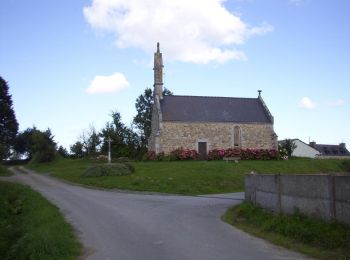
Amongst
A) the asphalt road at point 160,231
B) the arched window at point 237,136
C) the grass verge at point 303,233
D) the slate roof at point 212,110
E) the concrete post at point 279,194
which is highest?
the slate roof at point 212,110

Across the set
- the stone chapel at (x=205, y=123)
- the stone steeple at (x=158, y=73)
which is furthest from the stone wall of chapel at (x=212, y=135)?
the stone steeple at (x=158, y=73)

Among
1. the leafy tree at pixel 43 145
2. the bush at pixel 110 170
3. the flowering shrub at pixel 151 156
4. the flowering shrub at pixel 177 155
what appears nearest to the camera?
the bush at pixel 110 170

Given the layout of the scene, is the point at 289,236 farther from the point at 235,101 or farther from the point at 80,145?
the point at 80,145

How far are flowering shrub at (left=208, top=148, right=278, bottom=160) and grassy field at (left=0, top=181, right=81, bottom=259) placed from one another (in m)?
25.3

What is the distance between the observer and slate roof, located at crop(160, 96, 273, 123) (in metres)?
49.0

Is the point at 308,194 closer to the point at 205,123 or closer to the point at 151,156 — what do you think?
the point at 151,156

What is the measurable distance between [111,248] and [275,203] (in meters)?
5.51

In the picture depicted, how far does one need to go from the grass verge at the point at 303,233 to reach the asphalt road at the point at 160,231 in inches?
15.5

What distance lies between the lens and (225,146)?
4903 cm

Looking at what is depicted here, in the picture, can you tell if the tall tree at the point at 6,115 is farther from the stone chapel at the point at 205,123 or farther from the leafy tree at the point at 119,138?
the stone chapel at the point at 205,123

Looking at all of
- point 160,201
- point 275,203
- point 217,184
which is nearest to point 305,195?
point 275,203

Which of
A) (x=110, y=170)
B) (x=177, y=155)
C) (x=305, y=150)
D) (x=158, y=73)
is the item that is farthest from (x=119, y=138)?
(x=305, y=150)

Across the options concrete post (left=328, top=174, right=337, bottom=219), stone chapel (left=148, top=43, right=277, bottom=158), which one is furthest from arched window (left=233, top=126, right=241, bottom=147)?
concrete post (left=328, top=174, right=337, bottom=219)

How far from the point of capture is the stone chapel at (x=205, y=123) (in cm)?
4772
